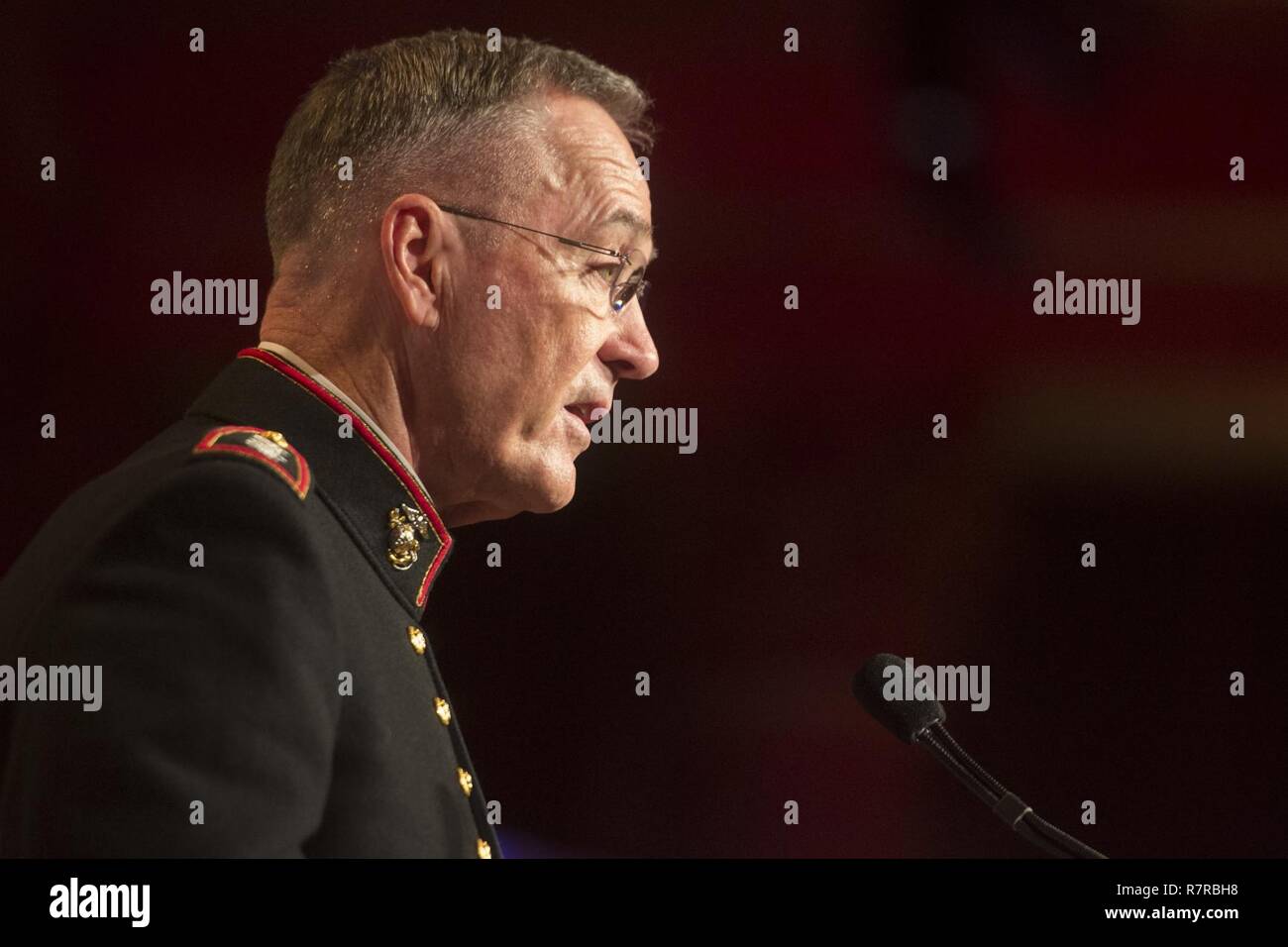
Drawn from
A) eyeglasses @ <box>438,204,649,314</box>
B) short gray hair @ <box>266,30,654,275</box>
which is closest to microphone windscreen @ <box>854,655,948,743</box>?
eyeglasses @ <box>438,204,649,314</box>

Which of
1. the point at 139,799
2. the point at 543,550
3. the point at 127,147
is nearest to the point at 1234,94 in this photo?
the point at 543,550

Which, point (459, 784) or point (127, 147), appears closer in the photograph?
point (459, 784)

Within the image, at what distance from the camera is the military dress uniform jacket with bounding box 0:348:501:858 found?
96 cm

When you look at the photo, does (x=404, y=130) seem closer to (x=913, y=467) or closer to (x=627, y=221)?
(x=627, y=221)

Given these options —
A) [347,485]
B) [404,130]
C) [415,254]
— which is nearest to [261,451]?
[347,485]

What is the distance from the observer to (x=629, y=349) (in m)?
1.54

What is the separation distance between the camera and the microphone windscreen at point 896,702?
1425mm

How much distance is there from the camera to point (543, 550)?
216 centimetres

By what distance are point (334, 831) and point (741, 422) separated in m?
1.17

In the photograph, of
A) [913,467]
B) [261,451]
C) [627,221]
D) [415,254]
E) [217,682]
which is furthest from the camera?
[913,467]

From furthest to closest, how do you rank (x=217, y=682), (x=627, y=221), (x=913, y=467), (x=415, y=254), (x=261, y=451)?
(x=913, y=467) → (x=627, y=221) → (x=415, y=254) → (x=261, y=451) → (x=217, y=682)

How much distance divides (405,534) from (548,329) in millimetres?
269

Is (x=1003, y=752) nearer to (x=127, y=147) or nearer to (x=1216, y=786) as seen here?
(x=1216, y=786)
